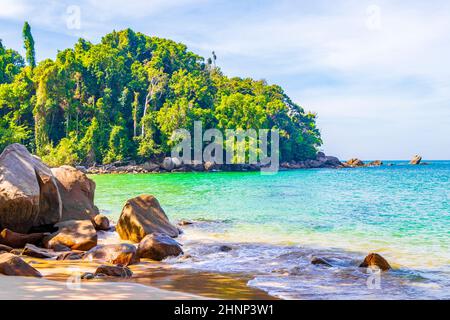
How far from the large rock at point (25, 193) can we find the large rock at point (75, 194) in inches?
34.3

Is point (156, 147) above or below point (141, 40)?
below

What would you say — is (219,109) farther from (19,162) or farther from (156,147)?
(19,162)

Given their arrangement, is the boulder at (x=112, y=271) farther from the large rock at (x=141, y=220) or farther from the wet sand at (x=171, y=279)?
the large rock at (x=141, y=220)

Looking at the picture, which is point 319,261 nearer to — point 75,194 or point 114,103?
point 75,194

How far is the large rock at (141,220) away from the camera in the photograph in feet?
35.4

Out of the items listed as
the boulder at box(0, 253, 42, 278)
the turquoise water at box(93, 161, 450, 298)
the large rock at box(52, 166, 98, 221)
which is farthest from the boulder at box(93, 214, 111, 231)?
the boulder at box(0, 253, 42, 278)

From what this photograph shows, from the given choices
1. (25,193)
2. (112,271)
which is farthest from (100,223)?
(112,271)

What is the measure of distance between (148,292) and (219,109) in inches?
2461

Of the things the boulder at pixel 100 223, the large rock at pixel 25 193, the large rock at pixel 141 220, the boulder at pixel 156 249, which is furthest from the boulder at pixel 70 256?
the boulder at pixel 100 223

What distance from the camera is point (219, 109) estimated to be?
221 ft

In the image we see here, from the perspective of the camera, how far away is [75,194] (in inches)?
497

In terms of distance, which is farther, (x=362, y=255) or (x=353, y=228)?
(x=353, y=228)
